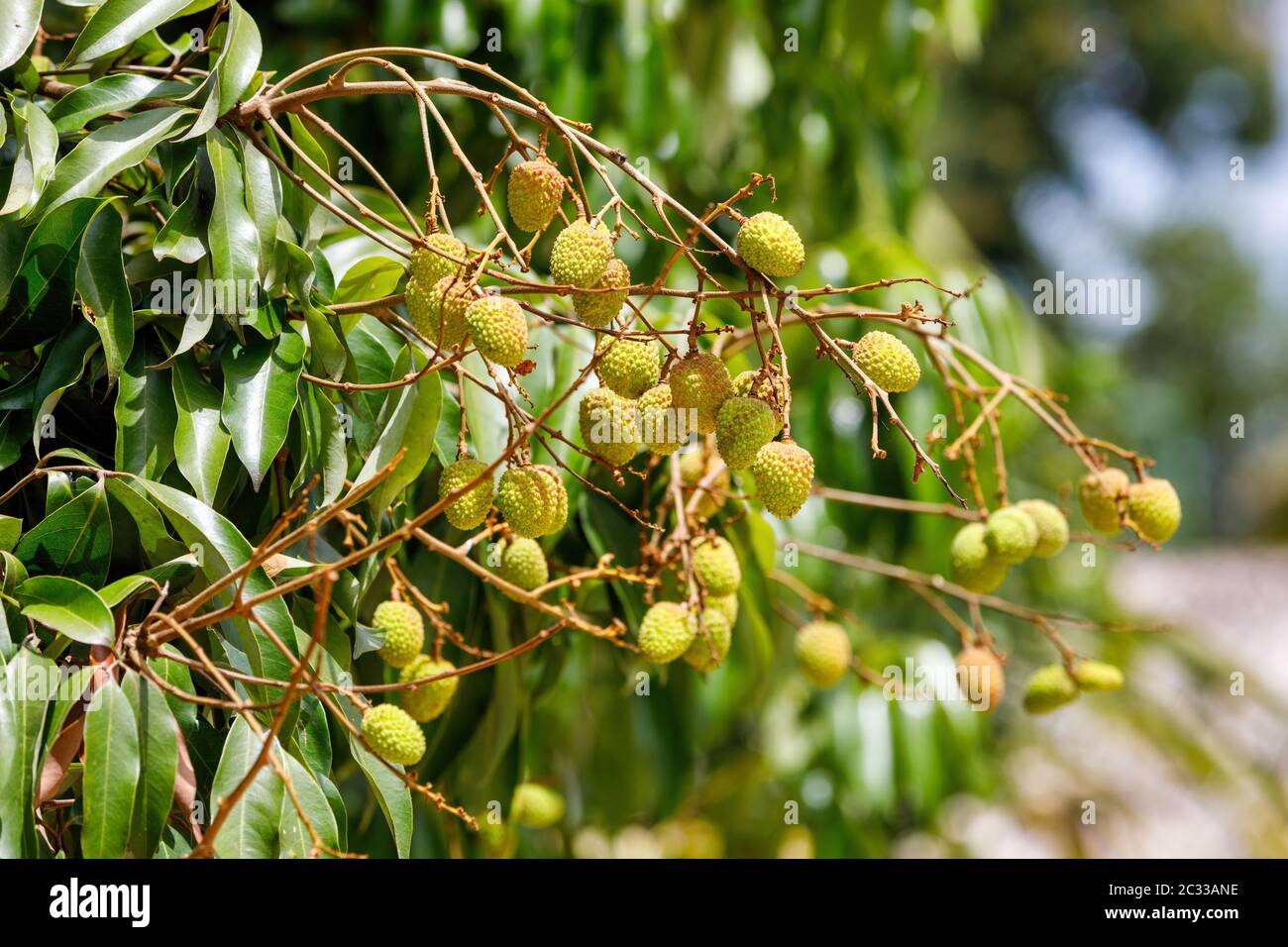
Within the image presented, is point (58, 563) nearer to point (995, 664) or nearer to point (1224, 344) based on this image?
point (995, 664)

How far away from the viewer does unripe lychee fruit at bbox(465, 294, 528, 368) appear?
0.83 m

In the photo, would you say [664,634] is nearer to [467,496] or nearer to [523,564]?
[523,564]

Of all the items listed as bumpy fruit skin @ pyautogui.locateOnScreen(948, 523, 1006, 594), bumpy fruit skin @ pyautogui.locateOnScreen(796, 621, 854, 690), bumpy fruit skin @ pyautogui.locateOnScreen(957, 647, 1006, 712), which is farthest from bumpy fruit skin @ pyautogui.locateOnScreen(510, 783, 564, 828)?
bumpy fruit skin @ pyautogui.locateOnScreen(948, 523, 1006, 594)

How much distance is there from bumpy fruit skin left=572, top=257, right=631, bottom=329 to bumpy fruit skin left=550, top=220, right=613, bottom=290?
0.03 ft

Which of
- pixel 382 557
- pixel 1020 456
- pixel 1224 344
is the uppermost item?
pixel 1224 344

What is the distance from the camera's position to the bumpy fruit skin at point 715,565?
1.20 metres

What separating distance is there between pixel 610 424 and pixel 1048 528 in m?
0.57

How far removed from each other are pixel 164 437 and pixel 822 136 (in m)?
1.66

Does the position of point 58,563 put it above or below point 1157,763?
above

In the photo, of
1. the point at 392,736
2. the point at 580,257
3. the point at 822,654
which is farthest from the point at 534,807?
the point at 580,257

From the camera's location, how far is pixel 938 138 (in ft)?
36.0

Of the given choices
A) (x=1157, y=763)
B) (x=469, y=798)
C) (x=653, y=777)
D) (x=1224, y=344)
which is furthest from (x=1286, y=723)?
(x=1224, y=344)

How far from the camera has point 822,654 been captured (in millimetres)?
1542

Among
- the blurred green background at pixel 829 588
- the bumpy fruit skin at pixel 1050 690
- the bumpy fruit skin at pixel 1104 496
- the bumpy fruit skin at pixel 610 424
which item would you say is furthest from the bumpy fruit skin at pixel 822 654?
the bumpy fruit skin at pixel 610 424
